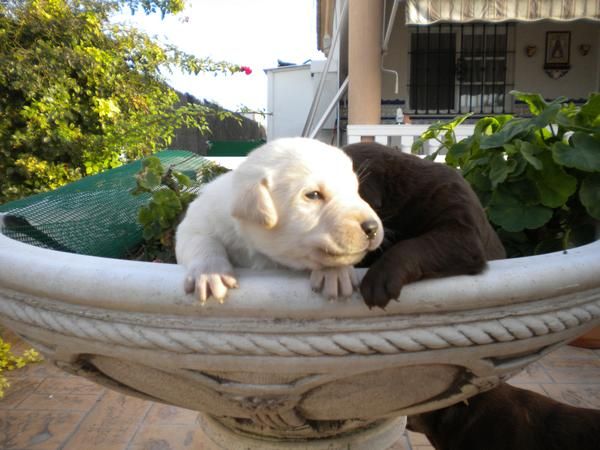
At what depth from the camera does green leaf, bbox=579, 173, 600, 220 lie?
188 centimetres

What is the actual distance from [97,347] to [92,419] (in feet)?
7.24

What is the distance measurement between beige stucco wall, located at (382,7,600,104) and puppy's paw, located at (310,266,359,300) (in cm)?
933

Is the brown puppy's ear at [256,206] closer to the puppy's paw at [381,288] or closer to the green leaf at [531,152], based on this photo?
the puppy's paw at [381,288]

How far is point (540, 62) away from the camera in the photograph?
991cm

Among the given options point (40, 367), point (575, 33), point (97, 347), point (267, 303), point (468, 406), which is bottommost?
point (40, 367)

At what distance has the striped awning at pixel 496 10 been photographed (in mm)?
6098

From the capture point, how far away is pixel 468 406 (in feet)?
6.43

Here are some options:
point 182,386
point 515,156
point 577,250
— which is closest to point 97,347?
point 182,386

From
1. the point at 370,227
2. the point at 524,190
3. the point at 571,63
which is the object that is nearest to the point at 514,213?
the point at 524,190

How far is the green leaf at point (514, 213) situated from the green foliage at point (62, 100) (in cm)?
338

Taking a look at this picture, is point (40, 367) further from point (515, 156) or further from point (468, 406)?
point (515, 156)

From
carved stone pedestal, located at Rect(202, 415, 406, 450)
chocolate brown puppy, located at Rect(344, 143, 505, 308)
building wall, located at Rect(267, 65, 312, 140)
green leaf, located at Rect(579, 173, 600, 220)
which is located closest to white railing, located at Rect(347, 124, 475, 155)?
green leaf, located at Rect(579, 173, 600, 220)

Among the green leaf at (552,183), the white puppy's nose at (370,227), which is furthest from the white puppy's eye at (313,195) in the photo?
the green leaf at (552,183)

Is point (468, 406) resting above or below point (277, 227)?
below
